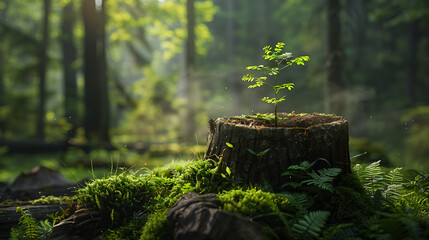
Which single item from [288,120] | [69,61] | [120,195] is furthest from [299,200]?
[69,61]

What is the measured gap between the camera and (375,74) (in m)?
18.7

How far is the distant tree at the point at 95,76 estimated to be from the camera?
40.3ft

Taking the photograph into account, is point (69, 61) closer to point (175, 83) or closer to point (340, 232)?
point (175, 83)

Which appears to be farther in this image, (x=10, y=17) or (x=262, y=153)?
(x=10, y=17)

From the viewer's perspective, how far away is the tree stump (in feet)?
10.2

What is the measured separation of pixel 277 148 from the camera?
Answer: 3.11m

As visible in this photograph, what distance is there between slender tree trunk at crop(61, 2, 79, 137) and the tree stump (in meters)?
15.4

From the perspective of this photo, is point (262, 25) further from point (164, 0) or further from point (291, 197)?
point (291, 197)

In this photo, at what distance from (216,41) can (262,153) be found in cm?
3491

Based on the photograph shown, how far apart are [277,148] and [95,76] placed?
11.0 m

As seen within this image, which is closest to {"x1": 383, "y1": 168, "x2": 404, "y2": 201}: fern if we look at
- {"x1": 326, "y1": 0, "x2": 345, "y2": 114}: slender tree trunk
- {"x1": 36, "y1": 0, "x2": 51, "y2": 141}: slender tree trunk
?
{"x1": 326, "y1": 0, "x2": 345, "y2": 114}: slender tree trunk

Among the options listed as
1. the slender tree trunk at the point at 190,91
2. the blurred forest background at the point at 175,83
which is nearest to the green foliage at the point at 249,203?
the blurred forest background at the point at 175,83

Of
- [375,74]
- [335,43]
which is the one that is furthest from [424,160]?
[375,74]

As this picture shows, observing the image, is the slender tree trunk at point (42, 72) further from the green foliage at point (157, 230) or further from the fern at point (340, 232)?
the fern at point (340, 232)
